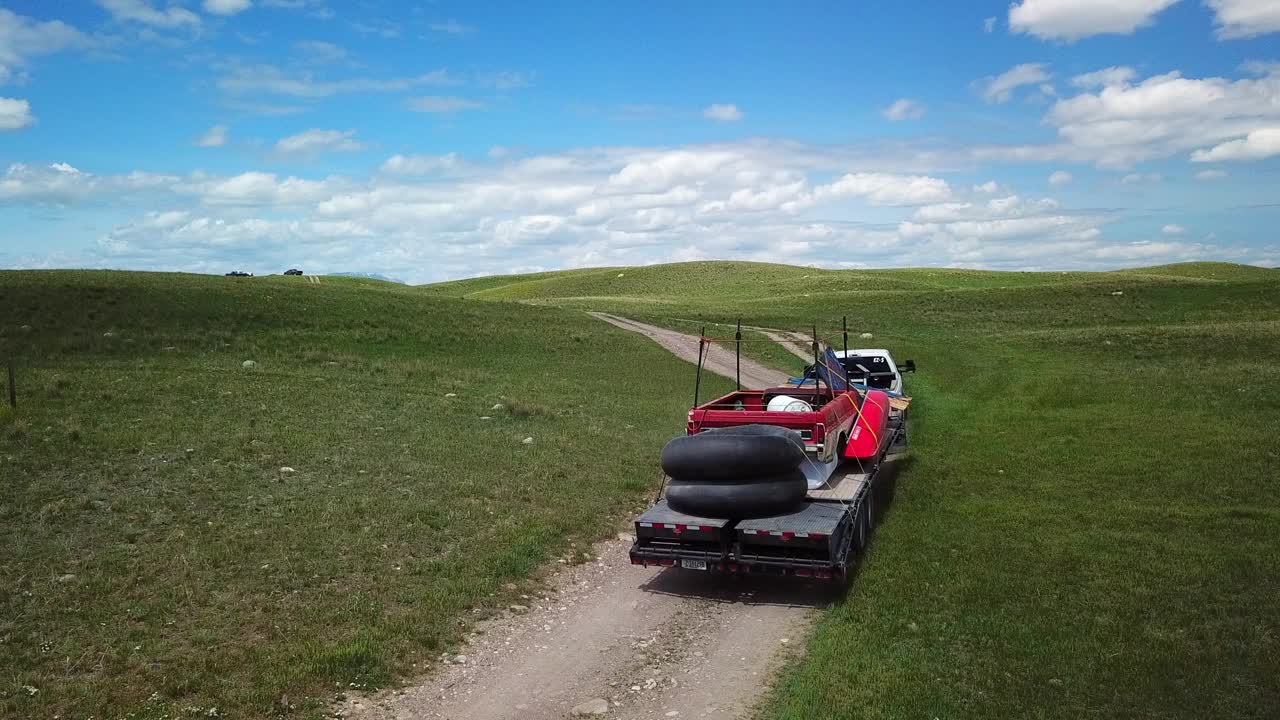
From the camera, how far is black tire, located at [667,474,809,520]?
10.9m

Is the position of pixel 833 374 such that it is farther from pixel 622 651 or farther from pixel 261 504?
pixel 261 504

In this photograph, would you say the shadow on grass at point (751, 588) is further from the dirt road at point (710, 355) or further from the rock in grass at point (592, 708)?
the dirt road at point (710, 355)

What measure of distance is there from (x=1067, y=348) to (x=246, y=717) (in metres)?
38.8

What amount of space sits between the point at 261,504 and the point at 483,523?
10.5ft

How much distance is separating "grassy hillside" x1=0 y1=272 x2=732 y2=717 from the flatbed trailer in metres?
1.88

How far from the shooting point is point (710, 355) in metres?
41.3

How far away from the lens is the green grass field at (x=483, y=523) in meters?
8.22

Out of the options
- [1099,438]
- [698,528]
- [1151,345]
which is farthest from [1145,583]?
[1151,345]

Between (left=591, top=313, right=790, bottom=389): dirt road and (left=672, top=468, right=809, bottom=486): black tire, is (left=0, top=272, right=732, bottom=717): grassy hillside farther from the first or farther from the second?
(left=591, top=313, right=790, bottom=389): dirt road

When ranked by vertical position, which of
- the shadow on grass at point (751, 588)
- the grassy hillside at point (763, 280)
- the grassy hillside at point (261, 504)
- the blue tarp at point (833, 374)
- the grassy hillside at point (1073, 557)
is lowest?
the shadow on grass at point (751, 588)

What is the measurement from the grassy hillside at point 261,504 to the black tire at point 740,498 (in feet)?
7.89

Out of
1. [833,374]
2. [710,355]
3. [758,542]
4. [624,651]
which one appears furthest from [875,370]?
[710,355]

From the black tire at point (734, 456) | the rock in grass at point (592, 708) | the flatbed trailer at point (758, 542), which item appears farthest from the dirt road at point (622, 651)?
the black tire at point (734, 456)

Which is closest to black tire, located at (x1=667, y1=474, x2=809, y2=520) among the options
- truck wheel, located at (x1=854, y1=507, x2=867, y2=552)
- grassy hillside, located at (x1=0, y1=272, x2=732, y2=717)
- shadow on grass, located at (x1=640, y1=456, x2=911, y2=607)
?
shadow on grass, located at (x1=640, y1=456, x2=911, y2=607)
